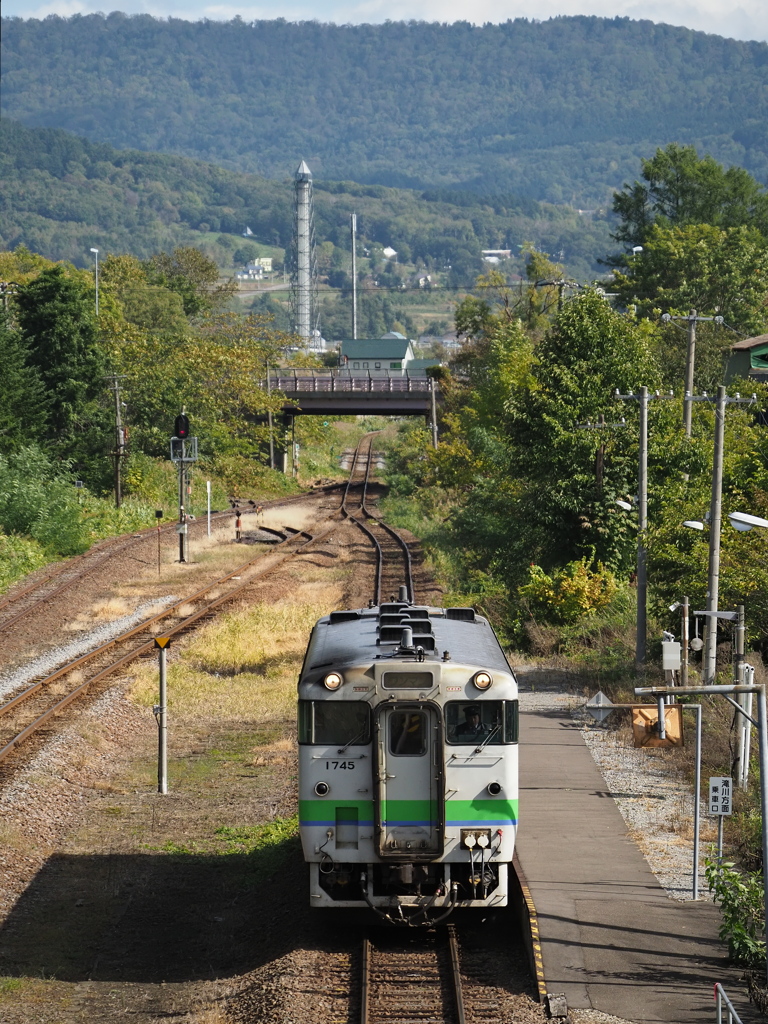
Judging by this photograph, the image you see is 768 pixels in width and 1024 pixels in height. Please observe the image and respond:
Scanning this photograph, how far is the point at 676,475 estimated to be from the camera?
105 feet

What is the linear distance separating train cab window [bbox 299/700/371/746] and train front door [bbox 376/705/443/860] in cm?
18

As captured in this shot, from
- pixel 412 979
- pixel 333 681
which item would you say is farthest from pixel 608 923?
pixel 333 681

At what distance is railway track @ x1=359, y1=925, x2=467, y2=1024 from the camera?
36.3 ft

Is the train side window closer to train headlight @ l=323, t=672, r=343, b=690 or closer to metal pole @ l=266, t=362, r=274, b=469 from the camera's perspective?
train headlight @ l=323, t=672, r=343, b=690

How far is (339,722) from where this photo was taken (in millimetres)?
12406

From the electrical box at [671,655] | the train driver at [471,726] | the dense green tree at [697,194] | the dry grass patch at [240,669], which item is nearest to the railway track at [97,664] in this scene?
the dry grass patch at [240,669]

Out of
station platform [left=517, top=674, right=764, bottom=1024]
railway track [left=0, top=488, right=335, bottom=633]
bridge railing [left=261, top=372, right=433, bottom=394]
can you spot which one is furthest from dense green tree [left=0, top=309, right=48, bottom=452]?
station platform [left=517, top=674, right=764, bottom=1024]

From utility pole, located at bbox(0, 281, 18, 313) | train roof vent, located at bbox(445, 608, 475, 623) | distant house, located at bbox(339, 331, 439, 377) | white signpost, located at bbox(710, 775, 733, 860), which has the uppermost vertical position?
utility pole, located at bbox(0, 281, 18, 313)

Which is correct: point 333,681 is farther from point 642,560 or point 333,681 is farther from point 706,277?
point 706,277

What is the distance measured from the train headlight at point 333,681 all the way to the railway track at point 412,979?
2609 millimetres

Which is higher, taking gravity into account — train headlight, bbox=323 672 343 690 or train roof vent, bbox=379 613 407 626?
train roof vent, bbox=379 613 407 626

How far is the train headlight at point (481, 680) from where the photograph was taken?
40.5 feet

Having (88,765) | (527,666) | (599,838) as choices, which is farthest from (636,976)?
(527,666)

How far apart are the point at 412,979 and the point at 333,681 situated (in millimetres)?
2901
